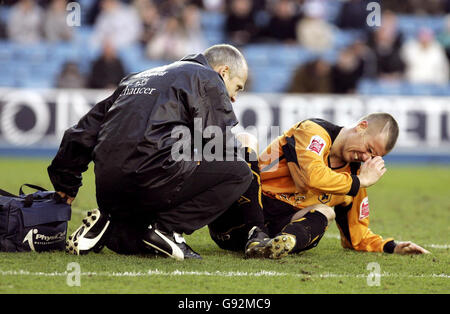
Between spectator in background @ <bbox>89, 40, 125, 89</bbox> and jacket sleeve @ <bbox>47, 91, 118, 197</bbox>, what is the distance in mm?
9230

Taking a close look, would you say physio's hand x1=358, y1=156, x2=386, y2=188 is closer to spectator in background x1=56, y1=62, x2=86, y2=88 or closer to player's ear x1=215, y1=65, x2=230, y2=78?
player's ear x1=215, y1=65, x2=230, y2=78

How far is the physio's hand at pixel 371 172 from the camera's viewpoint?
17.1 ft

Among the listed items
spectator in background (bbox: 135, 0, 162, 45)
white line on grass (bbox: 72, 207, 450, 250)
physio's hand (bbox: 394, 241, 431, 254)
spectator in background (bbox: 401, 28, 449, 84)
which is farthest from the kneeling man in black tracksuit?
spectator in background (bbox: 401, 28, 449, 84)

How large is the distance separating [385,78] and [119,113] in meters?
12.1

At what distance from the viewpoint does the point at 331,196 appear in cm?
552

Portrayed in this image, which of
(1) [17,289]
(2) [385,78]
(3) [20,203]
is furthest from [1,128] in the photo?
(1) [17,289]

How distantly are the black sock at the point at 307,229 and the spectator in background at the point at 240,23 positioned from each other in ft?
35.7

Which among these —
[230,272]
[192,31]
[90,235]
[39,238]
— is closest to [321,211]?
[230,272]

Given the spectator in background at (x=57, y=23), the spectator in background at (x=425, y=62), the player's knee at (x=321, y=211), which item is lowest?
the player's knee at (x=321, y=211)

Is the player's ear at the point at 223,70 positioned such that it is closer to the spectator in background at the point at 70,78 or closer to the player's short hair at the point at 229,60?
the player's short hair at the point at 229,60

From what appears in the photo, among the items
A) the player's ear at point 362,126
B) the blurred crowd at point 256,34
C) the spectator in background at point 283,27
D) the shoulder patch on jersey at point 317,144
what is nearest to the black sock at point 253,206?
the shoulder patch on jersey at point 317,144

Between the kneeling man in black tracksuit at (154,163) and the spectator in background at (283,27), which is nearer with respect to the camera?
the kneeling man in black tracksuit at (154,163)

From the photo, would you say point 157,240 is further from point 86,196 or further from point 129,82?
point 86,196

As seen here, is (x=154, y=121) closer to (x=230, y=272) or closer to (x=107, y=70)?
(x=230, y=272)
